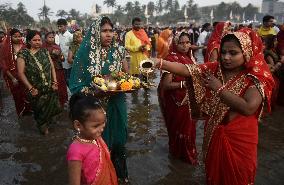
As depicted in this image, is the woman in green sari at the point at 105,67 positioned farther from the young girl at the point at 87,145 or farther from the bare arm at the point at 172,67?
the young girl at the point at 87,145

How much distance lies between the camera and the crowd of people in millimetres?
2484

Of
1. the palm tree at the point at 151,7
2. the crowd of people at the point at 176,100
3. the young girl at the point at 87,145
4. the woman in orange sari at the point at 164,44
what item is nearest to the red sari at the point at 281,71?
the crowd of people at the point at 176,100

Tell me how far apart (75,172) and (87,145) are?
205 millimetres

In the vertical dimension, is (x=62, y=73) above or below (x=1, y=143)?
above

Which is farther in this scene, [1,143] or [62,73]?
[62,73]

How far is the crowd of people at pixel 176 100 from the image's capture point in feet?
8.15

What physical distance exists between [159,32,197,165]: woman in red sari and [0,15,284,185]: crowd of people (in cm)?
1

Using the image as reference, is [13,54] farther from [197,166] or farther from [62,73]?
[197,166]

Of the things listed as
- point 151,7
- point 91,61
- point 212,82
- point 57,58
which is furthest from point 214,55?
point 151,7

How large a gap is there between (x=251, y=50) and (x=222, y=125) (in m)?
0.67

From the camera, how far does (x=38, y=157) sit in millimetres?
5230

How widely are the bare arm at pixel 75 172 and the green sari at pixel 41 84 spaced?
13.1 ft

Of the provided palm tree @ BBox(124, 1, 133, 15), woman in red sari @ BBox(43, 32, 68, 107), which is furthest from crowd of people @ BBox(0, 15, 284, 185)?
palm tree @ BBox(124, 1, 133, 15)

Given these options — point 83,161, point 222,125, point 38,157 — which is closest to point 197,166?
point 222,125
